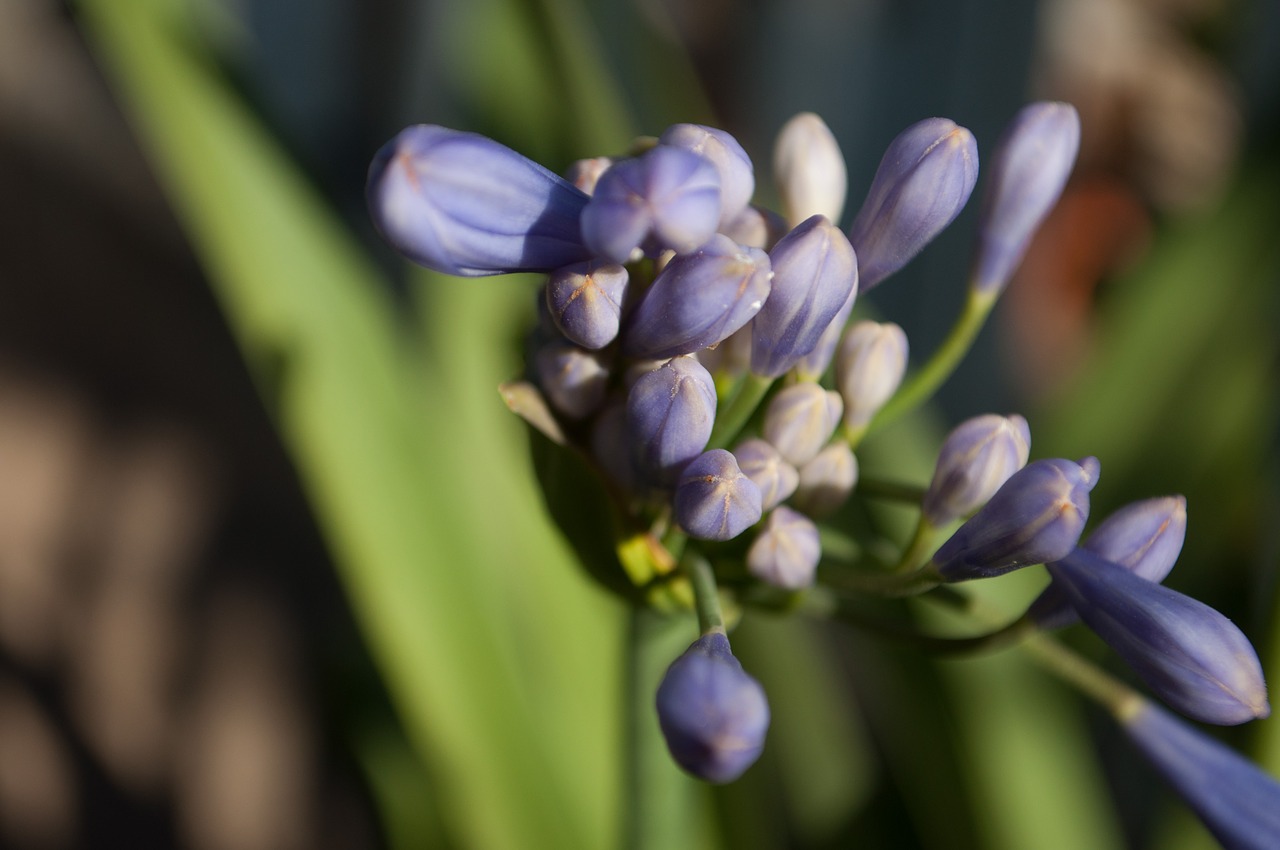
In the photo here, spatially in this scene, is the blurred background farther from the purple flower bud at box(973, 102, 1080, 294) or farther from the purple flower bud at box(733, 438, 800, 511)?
→ the purple flower bud at box(973, 102, 1080, 294)

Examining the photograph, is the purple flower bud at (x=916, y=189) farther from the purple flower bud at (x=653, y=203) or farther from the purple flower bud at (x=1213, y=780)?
the purple flower bud at (x=1213, y=780)

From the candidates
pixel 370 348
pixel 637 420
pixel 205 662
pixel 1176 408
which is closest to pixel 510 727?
pixel 370 348

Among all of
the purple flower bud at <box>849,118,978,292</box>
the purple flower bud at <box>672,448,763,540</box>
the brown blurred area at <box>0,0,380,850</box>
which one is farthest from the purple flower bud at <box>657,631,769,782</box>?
the brown blurred area at <box>0,0,380,850</box>

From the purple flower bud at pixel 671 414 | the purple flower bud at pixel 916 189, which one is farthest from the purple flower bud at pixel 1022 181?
the purple flower bud at pixel 671 414

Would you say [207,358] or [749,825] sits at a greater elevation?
[749,825]

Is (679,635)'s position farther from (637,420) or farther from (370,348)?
(370,348)

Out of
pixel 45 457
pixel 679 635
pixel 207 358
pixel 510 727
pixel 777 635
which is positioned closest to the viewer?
pixel 679 635
